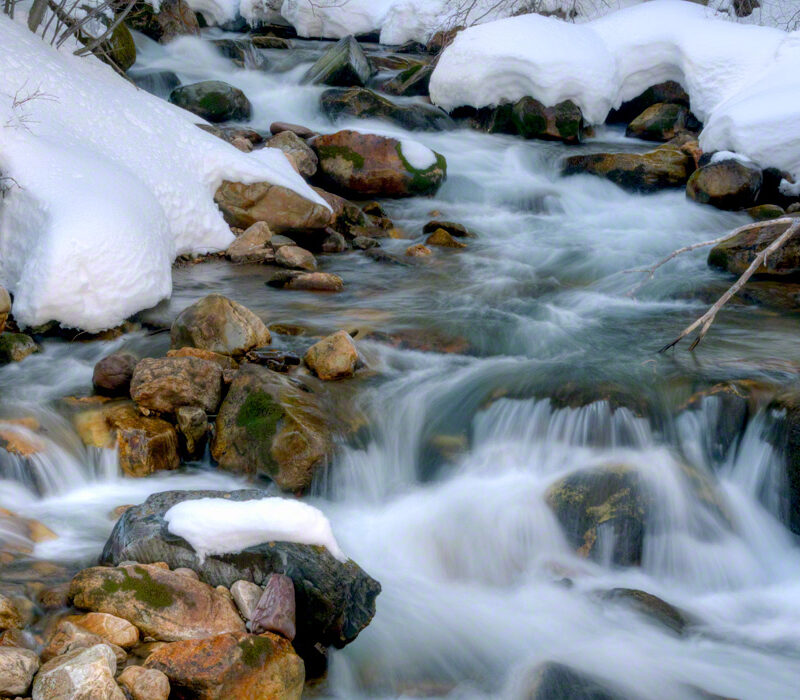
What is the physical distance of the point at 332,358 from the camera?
4555 mm

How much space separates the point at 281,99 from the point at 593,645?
30.8ft

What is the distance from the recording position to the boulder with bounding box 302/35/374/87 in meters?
11.3

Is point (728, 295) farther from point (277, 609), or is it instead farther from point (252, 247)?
point (252, 247)

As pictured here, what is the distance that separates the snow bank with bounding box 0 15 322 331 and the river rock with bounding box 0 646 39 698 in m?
3.13

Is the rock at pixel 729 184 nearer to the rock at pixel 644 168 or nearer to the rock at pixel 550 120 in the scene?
the rock at pixel 644 168

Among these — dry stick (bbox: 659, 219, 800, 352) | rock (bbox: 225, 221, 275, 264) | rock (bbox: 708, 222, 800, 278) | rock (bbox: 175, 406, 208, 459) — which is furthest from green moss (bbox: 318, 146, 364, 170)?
rock (bbox: 175, 406, 208, 459)

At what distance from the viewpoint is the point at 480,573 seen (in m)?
3.65

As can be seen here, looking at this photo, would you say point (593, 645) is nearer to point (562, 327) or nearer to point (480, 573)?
point (480, 573)

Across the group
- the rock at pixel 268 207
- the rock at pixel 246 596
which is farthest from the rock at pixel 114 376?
the rock at pixel 268 207

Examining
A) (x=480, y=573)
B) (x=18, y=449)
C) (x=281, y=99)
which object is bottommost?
(x=480, y=573)

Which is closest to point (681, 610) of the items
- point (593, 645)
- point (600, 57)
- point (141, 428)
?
point (593, 645)

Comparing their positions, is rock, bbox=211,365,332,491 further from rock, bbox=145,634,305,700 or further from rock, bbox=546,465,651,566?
rock, bbox=145,634,305,700

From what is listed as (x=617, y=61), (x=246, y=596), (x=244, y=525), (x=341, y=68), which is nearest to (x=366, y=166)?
(x=341, y=68)

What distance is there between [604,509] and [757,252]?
3545 millimetres
